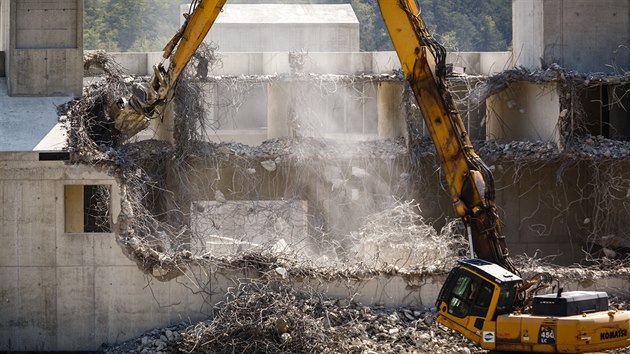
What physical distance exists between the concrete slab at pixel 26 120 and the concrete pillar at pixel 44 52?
9.0 inches

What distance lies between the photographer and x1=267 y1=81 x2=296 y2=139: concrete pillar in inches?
835

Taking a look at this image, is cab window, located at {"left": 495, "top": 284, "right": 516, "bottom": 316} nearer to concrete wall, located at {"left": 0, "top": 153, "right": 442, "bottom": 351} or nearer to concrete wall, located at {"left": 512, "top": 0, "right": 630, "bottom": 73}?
concrete wall, located at {"left": 0, "top": 153, "right": 442, "bottom": 351}

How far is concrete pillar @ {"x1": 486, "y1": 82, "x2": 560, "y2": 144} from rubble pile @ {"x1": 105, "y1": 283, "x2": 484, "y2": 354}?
6.01 metres

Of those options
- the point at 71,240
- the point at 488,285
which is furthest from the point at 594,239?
the point at 71,240

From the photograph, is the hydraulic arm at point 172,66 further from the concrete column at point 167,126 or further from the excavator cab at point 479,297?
the excavator cab at point 479,297

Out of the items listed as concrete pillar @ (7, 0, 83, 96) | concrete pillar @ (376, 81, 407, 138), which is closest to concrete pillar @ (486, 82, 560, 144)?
concrete pillar @ (376, 81, 407, 138)

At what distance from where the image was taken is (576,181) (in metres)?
22.1

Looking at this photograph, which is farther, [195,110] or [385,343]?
[195,110]

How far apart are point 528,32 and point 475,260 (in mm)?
9228

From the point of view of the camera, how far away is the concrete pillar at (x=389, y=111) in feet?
70.3

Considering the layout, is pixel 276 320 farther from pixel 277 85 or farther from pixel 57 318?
pixel 277 85

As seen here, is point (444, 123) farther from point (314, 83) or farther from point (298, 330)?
point (314, 83)

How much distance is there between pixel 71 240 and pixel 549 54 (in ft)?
35.1

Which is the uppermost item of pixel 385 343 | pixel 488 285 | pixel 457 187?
pixel 457 187
